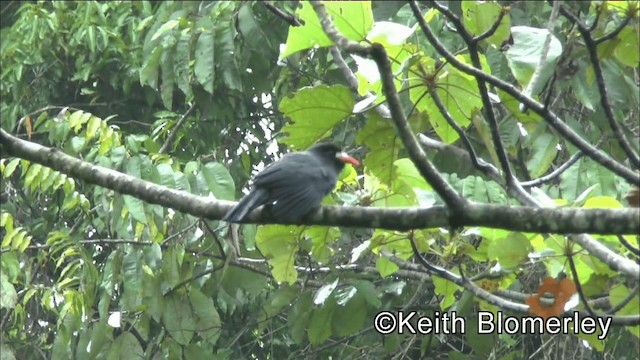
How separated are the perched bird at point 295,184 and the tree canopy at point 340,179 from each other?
7 cm

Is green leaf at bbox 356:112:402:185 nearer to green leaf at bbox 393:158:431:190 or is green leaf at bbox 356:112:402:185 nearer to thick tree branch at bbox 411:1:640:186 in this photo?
green leaf at bbox 393:158:431:190

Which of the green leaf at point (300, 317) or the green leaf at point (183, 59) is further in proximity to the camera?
the green leaf at point (183, 59)

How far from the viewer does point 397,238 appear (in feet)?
12.1

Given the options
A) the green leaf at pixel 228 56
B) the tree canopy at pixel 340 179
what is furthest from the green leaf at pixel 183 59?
the green leaf at pixel 228 56

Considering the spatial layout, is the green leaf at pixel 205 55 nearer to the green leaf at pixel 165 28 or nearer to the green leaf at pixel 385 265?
the green leaf at pixel 165 28

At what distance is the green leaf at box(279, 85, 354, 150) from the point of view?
3430 millimetres

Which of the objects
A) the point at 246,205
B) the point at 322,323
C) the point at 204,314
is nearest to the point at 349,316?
the point at 322,323

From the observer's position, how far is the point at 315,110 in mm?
3473

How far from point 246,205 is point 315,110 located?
15.3 inches

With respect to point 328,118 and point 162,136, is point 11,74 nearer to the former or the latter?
point 162,136

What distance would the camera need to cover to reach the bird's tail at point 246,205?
3412mm

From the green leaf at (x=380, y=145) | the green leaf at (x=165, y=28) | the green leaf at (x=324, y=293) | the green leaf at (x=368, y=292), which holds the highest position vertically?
the green leaf at (x=380, y=145)

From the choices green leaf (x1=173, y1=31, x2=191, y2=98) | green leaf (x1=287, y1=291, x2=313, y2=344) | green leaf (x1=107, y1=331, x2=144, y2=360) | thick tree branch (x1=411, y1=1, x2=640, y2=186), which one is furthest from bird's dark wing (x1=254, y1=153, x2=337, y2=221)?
green leaf (x1=173, y1=31, x2=191, y2=98)

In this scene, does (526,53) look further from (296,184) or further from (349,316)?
(349,316)
